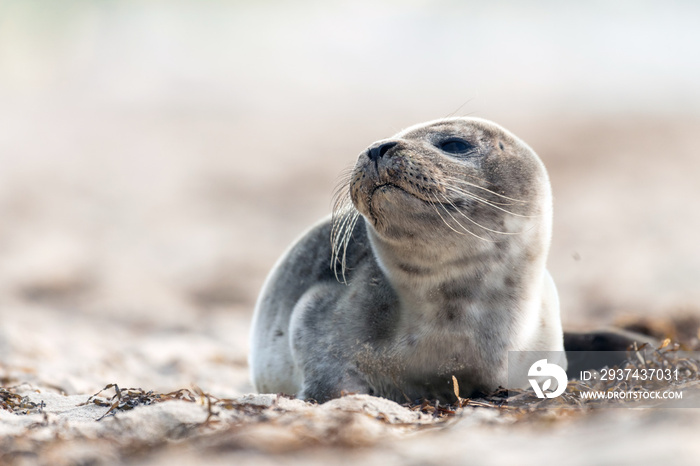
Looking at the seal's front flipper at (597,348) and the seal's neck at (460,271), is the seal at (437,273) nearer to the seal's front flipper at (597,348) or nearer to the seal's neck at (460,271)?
the seal's neck at (460,271)

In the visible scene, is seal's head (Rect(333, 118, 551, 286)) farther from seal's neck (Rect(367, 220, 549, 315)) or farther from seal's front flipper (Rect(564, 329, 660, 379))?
seal's front flipper (Rect(564, 329, 660, 379))

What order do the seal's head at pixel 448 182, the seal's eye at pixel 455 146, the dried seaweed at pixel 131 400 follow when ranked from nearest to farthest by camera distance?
the dried seaweed at pixel 131 400 → the seal's head at pixel 448 182 → the seal's eye at pixel 455 146

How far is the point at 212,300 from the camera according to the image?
10.8m

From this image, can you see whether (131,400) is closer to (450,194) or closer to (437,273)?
(437,273)

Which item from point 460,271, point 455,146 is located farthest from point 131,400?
point 455,146

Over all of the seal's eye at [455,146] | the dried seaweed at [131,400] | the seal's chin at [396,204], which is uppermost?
the seal's eye at [455,146]

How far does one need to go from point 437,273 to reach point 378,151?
61 centimetres

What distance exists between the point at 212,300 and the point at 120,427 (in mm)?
8091

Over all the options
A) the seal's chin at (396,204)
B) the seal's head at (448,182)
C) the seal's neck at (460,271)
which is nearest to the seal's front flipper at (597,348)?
the seal's neck at (460,271)

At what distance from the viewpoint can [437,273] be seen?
144 inches

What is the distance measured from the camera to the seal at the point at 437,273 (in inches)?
140

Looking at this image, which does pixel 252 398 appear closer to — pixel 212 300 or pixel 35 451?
pixel 35 451

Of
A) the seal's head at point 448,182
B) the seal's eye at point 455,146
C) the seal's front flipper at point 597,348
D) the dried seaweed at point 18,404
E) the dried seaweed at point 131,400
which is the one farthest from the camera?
the seal's front flipper at point 597,348

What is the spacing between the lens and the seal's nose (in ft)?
11.8
